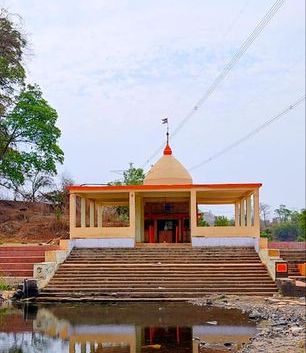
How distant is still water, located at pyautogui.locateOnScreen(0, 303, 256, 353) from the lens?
1133 centimetres

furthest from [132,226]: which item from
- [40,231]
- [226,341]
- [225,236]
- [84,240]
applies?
[226,341]

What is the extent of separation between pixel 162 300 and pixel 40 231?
18210mm

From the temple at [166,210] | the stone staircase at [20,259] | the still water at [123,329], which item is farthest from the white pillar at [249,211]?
the still water at [123,329]

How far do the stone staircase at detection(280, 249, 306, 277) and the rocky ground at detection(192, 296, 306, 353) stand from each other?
6.78 m

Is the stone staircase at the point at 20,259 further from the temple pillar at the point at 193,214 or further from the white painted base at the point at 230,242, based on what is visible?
the white painted base at the point at 230,242

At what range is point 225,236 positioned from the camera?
2466 cm

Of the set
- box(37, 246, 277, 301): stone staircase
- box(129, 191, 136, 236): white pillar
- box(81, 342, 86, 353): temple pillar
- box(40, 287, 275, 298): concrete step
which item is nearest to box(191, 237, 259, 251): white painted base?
box(37, 246, 277, 301): stone staircase

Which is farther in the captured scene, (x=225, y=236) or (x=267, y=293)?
(x=225, y=236)

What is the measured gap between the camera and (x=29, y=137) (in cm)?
3156

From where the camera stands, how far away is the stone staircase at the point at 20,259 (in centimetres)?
2119

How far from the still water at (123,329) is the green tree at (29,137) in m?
14.9

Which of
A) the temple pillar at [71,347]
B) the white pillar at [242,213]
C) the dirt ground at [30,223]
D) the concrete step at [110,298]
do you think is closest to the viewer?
the temple pillar at [71,347]

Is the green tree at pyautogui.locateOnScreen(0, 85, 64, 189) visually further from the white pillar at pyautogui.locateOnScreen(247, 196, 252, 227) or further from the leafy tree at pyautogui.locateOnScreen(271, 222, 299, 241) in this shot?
the leafy tree at pyautogui.locateOnScreen(271, 222, 299, 241)

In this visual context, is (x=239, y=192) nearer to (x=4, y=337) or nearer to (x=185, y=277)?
(x=185, y=277)
